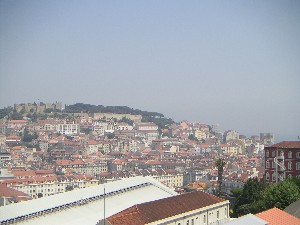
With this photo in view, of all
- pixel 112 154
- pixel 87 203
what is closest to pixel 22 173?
pixel 112 154

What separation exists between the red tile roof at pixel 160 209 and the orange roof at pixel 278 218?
2.17 m

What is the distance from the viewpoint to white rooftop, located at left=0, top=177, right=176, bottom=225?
43.4 feet

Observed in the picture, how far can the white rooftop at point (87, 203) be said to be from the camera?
1324 centimetres

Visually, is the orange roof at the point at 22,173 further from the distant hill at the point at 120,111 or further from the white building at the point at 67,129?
the distant hill at the point at 120,111

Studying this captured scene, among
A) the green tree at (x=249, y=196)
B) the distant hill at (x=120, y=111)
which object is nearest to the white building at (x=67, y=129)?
the distant hill at (x=120, y=111)

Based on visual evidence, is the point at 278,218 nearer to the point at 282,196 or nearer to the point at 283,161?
the point at 282,196

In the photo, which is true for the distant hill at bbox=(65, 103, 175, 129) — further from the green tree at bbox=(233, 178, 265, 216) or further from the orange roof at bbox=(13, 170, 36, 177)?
the green tree at bbox=(233, 178, 265, 216)

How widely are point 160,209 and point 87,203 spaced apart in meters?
2.74

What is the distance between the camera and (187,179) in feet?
164

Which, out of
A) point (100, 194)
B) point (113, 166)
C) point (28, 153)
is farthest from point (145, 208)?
point (28, 153)

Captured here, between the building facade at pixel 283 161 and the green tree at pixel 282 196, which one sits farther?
the building facade at pixel 283 161

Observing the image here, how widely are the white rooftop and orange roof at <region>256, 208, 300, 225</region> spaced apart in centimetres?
432

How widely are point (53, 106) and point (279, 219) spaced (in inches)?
3202

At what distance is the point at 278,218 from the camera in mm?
11461
